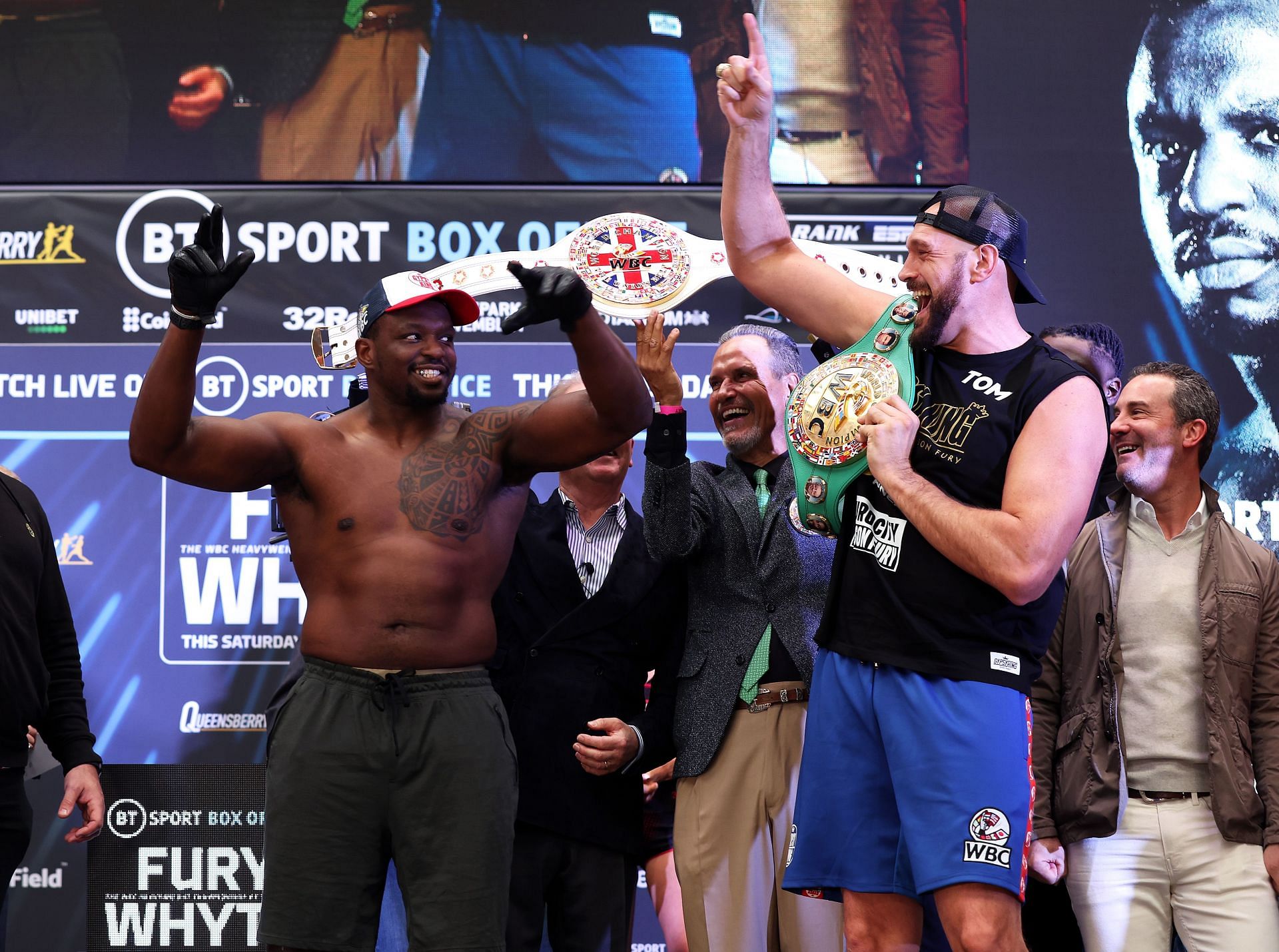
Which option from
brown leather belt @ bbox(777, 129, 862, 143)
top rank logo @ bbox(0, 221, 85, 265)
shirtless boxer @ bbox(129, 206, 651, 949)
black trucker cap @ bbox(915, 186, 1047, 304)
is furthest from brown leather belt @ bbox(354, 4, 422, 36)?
black trucker cap @ bbox(915, 186, 1047, 304)

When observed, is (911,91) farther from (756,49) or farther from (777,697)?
(777,697)

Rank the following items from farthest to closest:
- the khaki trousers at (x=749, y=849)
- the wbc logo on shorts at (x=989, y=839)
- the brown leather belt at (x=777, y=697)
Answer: the brown leather belt at (x=777, y=697) → the khaki trousers at (x=749, y=849) → the wbc logo on shorts at (x=989, y=839)

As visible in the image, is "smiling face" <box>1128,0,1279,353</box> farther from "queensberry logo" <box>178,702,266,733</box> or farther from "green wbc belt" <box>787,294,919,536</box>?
"queensberry logo" <box>178,702,266,733</box>

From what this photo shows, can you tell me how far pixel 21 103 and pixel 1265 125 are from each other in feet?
15.6

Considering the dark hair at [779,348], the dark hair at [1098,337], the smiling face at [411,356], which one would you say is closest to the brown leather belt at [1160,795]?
the dark hair at [1098,337]

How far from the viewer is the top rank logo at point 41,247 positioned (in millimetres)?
4844

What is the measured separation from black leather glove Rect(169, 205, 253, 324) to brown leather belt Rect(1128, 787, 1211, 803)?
2.35 metres

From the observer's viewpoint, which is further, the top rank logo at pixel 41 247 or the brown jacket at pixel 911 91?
the brown jacket at pixel 911 91

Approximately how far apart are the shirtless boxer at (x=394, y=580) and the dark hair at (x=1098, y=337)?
5.35 ft

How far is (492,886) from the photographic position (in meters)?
2.58

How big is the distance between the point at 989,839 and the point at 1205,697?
3.86 feet

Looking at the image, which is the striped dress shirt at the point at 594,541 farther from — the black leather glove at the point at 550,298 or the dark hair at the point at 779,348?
the black leather glove at the point at 550,298

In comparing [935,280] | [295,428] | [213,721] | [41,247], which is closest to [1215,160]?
[935,280]

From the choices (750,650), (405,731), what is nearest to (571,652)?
(750,650)
